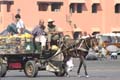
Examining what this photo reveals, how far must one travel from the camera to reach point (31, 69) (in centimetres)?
Answer: 2527

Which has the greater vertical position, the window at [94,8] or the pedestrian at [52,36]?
the pedestrian at [52,36]

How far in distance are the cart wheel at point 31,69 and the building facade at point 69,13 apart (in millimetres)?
49929

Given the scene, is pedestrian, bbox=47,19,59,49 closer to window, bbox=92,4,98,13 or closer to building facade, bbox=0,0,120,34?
building facade, bbox=0,0,120,34

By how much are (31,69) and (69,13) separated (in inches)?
2118

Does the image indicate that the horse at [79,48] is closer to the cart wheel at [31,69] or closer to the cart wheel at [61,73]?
the cart wheel at [61,73]

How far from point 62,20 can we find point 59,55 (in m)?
52.9

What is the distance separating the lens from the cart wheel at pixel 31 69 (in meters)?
25.0

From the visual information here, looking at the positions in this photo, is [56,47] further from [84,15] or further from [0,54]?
[84,15]

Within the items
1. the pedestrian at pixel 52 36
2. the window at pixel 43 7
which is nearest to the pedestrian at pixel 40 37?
the pedestrian at pixel 52 36

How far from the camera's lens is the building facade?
251ft

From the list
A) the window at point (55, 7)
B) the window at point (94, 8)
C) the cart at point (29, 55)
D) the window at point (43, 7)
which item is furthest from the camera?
the window at point (94, 8)

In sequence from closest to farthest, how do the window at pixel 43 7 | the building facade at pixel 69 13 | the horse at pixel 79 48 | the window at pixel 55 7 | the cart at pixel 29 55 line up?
the horse at pixel 79 48, the cart at pixel 29 55, the building facade at pixel 69 13, the window at pixel 43 7, the window at pixel 55 7

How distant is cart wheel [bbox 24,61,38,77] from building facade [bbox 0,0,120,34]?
164 feet

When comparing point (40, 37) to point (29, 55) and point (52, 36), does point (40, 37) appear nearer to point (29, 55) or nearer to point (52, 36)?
point (52, 36)
